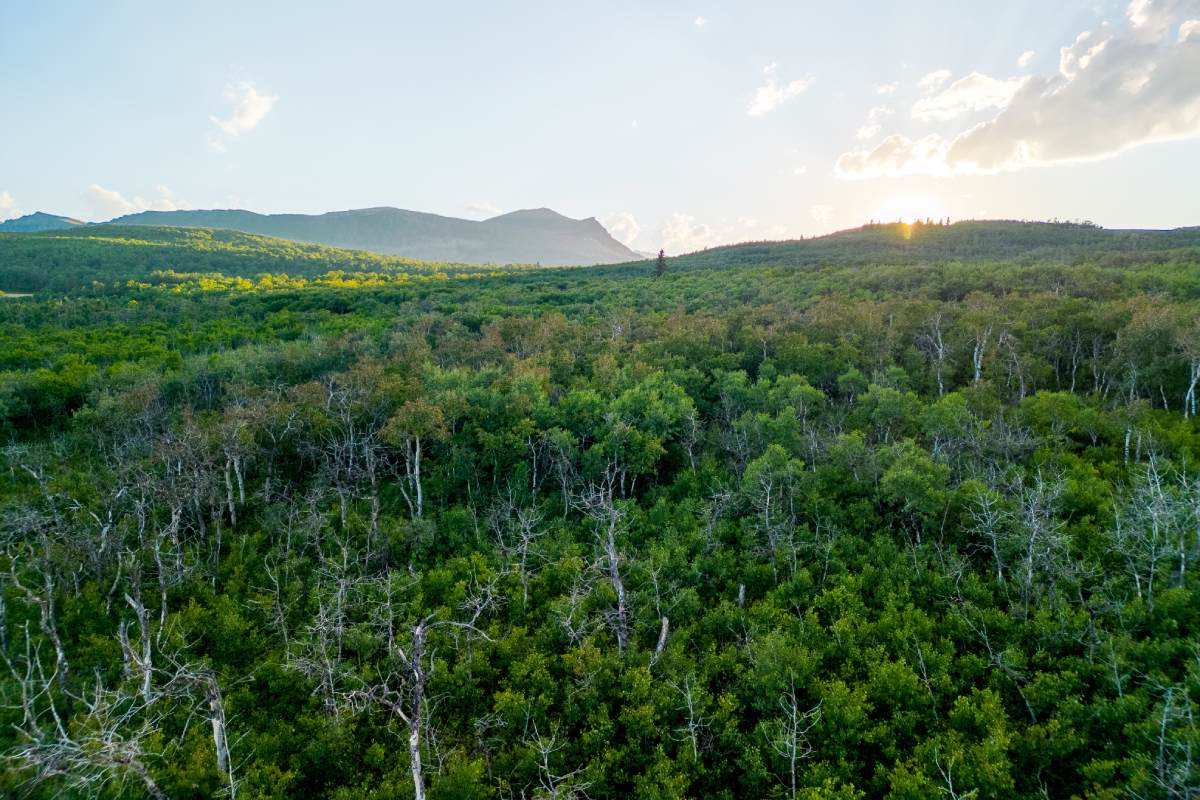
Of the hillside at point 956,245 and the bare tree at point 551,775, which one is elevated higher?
the hillside at point 956,245

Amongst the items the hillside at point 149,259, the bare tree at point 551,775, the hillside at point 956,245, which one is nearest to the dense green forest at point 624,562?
the bare tree at point 551,775

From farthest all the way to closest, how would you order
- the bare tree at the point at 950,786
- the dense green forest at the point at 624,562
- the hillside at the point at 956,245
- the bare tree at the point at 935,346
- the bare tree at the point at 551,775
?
1. the hillside at the point at 956,245
2. the bare tree at the point at 935,346
3. the dense green forest at the point at 624,562
4. the bare tree at the point at 551,775
5. the bare tree at the point at 950,786

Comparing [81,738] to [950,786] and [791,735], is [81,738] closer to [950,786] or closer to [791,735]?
[791,735]

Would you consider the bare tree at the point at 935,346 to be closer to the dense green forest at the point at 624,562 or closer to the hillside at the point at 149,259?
the dense green forest at the point at 624,562

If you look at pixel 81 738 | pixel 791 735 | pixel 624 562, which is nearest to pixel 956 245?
pixel 624 562

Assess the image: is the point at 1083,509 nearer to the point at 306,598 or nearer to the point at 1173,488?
the point at 1173,488

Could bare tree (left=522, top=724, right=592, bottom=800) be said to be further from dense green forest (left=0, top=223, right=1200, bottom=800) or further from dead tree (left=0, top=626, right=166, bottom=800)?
dead tree (left=0, top=626, right=166, bottom=800)

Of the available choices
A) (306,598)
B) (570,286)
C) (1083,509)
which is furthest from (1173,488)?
(570,286)

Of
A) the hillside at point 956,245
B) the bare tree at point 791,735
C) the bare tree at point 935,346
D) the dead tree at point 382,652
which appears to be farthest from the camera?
the hillside at point 956,245

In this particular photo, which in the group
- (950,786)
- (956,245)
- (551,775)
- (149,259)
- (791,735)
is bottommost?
(551,775)
